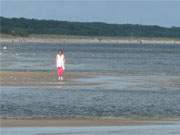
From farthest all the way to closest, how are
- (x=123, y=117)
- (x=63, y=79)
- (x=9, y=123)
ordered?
(x=63, y=79) → (x=123, y=117) → (x=9, y=123)

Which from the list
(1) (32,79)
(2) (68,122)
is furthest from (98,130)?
(1) (32,79)

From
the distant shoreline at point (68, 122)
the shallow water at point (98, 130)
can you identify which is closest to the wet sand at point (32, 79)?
the distant shoreline at point (68, 122)

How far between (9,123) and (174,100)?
39.0 feet

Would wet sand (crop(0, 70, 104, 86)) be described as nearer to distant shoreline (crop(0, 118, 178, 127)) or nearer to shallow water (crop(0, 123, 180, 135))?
distant shoreline (crop(0, 118, 178, 127))

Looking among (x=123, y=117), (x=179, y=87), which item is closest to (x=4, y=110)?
(x=123, y=117)

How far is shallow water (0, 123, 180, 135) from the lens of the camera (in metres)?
18.7

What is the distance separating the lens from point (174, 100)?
31.9 meters

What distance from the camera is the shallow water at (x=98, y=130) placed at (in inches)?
735

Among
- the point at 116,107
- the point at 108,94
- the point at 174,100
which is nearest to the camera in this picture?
the point at 116,107

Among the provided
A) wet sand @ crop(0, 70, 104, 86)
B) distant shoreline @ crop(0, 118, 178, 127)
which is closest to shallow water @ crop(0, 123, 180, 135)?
distant shoreline @ crop(0, 118, 178, 127)

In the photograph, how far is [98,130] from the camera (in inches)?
765

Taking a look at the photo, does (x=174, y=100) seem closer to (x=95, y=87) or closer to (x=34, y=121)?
(x=95, y=87)

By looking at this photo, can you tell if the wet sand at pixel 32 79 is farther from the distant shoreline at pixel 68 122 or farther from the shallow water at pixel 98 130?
the shallow water at pixel 98 130

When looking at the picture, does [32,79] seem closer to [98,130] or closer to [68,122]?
[68,122]
